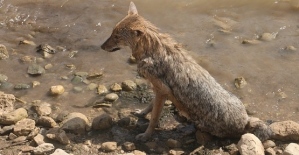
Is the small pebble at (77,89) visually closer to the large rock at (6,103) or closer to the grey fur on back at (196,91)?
the large rock at (6,103)

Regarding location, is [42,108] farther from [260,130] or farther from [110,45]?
[260,130]

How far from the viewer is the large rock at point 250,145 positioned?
6.11 meters

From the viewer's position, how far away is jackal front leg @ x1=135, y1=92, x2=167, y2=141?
22.3 ft

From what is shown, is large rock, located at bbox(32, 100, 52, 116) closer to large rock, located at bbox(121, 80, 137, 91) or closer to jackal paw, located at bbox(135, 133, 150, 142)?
large rock, located at bbox(121, 80, 137, 91)

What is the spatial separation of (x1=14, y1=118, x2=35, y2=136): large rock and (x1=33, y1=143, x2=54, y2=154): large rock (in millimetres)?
617

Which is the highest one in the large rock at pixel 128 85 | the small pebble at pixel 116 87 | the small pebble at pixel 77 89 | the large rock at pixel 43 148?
the large rock at pixel 128 85

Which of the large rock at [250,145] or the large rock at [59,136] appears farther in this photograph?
the large rock at [59,136]

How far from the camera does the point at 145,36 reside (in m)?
6.68

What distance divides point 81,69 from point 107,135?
262cm

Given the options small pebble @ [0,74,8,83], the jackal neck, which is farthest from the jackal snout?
small pebble @ [0,74,8,83]

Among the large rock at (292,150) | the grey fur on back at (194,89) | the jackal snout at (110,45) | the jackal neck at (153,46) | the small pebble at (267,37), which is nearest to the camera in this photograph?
the large rock at (292,150)

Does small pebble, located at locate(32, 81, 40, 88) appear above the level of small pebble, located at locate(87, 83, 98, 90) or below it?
below

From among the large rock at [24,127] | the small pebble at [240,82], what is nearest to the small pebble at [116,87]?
the large rock at [24,127]

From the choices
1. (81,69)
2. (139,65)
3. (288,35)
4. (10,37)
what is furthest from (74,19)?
(288,35)
